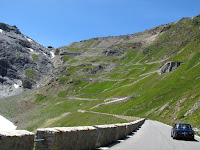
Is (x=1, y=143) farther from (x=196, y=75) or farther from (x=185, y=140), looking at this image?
(x=196, y=75)

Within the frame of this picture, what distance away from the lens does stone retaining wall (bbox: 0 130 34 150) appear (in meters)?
7.20

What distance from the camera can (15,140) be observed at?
7711mm

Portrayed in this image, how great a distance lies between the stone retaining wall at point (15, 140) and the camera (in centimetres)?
720

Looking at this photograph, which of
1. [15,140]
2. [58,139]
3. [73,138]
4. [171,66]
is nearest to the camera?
[15,140]

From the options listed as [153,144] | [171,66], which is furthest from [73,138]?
[171,66]

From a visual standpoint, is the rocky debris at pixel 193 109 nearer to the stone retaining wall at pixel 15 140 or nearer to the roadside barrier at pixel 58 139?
the roadside barrier at pixel 58 139

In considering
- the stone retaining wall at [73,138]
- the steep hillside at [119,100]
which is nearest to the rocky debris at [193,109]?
the steep hillside at [119,100]

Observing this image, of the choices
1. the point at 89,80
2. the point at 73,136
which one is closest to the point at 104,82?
the point at 89,80

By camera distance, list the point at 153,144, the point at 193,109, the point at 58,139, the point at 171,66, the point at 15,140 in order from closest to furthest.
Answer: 1. the point at 15,140
2. the point at 58,139
3. the point at 153,144
4. the point at 193,109
5. the point at 171,66

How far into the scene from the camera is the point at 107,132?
59.1 ft

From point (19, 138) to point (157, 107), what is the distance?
7693cm

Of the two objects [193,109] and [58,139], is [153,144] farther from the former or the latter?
[193,109]

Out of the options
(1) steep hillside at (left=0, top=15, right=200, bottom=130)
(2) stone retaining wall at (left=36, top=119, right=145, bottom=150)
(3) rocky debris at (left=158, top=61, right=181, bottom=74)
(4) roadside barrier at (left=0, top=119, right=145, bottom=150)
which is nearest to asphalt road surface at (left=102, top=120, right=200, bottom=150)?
(2) stone retaining wall at (left=36, top=119, right=145, bottom=150)

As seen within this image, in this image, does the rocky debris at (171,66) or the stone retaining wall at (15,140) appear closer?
the stone retaining wall at (15,140)
